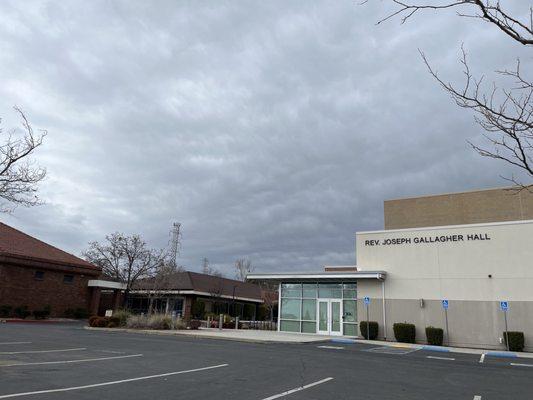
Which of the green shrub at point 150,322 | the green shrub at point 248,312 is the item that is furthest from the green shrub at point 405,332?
the green shrub at point 248,312

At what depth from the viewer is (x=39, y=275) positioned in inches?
1532

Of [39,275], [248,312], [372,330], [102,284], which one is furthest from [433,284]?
[39,275]

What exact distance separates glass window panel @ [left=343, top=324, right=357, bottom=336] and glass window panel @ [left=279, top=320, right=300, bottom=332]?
347cm

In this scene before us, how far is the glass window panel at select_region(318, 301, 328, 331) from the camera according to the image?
31.4m

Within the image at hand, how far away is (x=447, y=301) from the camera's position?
26.7 m

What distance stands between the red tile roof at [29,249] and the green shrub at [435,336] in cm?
3004

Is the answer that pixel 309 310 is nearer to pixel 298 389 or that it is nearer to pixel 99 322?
pixel 99 322

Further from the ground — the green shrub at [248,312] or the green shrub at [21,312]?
the green shrub at [248,312]

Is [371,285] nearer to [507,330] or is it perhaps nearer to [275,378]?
[507,330]

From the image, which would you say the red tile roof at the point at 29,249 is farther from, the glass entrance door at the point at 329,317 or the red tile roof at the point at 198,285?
the glass entrance door at the point at 329,317

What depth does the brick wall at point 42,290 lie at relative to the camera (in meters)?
36.3

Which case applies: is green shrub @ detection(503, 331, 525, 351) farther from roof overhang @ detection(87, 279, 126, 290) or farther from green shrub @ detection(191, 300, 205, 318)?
roof overhang @ detection(87, 279, 126, 290)

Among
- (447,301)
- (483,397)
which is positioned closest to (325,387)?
(483,397)

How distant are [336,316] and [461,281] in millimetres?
8355
